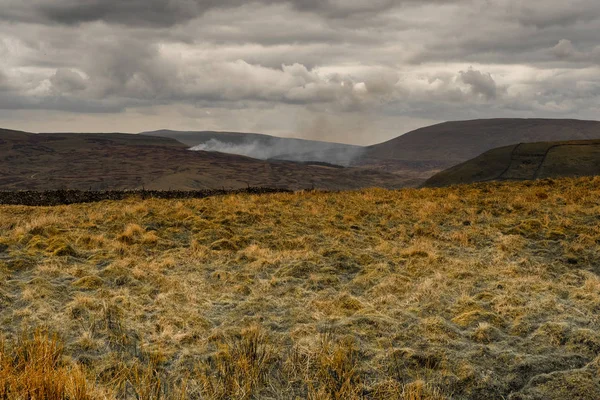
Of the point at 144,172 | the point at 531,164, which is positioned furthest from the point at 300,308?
the point at 144,172

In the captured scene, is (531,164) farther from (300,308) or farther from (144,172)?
(144,172)

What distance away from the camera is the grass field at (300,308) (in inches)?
219

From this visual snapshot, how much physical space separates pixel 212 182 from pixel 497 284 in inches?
4454

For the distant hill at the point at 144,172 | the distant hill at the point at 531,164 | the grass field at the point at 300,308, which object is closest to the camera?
the grass field at the point at 300,308

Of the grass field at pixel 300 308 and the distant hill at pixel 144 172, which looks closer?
the grass field at pixel 300 308

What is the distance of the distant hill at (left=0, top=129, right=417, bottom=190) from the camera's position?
377 ft

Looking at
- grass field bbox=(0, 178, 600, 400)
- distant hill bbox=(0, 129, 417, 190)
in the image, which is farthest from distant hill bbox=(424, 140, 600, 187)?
grass field bbox=(0, 178, 600, 400)

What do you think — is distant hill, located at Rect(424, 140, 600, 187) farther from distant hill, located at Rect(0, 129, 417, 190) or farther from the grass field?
the grass field

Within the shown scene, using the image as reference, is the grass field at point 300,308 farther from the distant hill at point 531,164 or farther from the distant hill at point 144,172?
the distant hill at point 144,172

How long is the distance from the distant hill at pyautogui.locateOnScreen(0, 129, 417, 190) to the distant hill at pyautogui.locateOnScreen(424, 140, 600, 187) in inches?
1821

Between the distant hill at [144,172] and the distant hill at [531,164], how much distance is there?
4627 cm

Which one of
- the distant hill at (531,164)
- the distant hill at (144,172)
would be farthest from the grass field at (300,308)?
the distant hill at (144,172)

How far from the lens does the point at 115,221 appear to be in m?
17.5

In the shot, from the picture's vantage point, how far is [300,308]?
861 cm
